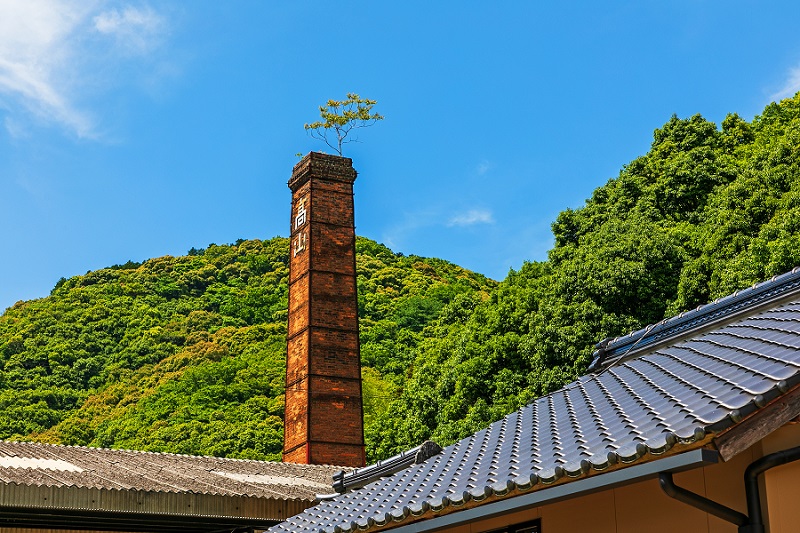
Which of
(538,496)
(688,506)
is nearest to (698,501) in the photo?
(688,506)

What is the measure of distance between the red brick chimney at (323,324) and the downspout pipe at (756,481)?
16.4m

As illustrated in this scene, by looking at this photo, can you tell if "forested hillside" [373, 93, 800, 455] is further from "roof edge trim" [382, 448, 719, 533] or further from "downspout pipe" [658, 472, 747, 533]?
"downspout pipe" [658, 472, 747, 533]

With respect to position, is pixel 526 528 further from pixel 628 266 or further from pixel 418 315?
pixel 418 315

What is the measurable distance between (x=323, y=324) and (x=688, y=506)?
16.9m

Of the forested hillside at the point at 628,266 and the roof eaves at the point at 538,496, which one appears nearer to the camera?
the roof eaves at the point at 538,496

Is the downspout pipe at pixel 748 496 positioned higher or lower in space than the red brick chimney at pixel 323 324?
lower

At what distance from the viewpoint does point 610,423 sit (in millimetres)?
5238

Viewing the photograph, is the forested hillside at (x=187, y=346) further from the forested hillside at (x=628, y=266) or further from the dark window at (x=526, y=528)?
the dark window at (x=526, y=528)

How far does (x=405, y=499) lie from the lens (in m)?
6.19

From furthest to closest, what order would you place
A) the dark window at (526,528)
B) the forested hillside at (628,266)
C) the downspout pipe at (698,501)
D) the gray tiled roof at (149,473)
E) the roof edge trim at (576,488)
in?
1. the forested hillside at (628,266)
2. the gray tiled roof at (149,473)
3. the dark window at (526,528)
4. the downspout pipe at (698,501)
5. the roof edge trim at (576,488)

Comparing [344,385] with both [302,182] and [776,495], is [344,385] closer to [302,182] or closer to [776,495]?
[302,182]

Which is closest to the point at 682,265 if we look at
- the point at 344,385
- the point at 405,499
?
the point at 344,385

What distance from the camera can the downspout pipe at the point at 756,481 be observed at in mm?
4254

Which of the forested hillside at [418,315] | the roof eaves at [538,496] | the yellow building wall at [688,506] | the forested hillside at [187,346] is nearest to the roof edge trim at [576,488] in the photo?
the roof eaves at [538,496]
